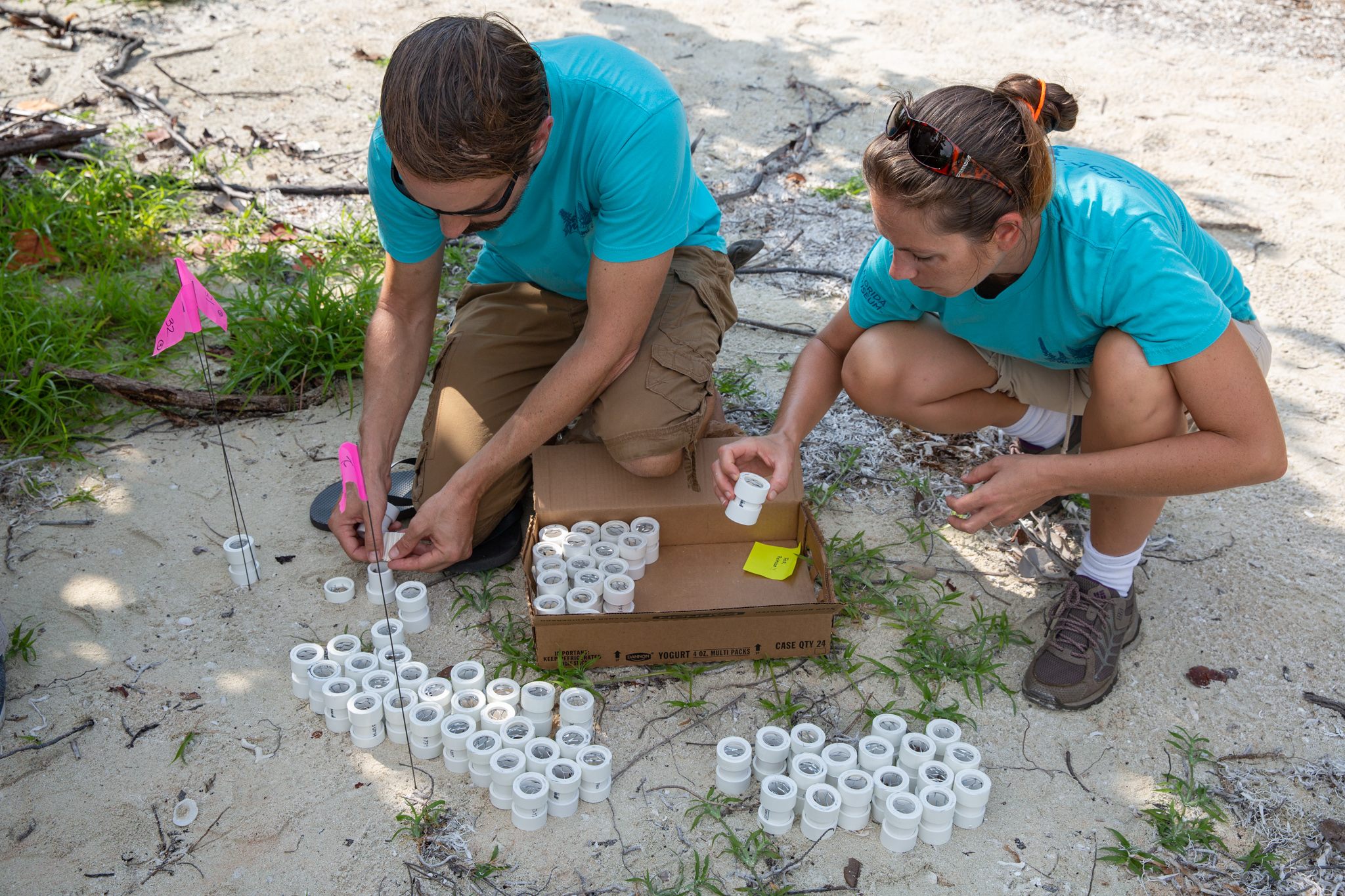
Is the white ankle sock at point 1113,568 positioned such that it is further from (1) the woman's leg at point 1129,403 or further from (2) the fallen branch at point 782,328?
(2) the fallen branch at point 782,328

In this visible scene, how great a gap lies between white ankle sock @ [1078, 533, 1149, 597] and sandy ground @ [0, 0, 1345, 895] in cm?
19

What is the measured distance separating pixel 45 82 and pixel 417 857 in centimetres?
494

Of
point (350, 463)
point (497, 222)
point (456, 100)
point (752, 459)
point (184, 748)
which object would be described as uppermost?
point (456, 100)

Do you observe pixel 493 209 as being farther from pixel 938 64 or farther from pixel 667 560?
pixel 938 64

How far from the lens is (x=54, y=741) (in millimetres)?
2266

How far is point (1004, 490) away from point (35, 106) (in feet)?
16.2

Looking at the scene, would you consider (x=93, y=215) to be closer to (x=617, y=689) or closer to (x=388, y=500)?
(x=388, y=500)

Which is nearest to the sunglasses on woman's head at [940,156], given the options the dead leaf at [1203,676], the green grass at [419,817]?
the dead leaf at [1203,676]

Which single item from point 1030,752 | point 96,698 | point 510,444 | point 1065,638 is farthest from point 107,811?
point 1065,638

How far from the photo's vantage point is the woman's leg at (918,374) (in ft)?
8.56

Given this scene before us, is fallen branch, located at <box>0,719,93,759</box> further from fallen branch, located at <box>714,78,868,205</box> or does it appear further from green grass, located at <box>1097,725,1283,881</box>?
fallen branch, located at <box>714,78,868,205</box>

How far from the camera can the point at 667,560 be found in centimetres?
273

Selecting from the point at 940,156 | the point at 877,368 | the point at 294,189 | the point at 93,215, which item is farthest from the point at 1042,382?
the point at 93,215

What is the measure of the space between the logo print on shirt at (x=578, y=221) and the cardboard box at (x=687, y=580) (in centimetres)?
58
